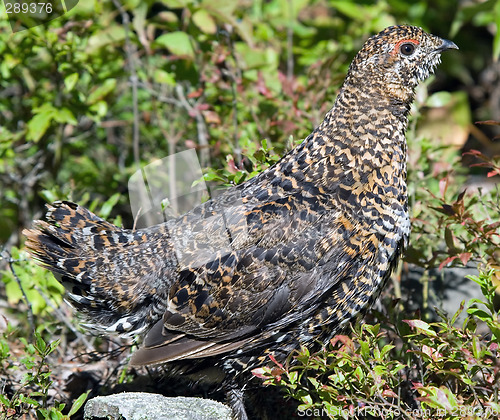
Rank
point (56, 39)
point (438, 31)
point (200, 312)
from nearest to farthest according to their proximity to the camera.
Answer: point (200, 312) < point (56, 39) < point (438, 31)

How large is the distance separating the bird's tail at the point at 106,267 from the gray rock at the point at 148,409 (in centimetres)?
44

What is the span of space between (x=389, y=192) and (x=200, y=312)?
3.91 ft

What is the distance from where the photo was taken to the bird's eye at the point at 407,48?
381cm

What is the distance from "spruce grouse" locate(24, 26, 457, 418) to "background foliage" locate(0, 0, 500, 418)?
0.25m

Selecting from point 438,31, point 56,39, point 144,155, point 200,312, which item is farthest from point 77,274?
point 438,31

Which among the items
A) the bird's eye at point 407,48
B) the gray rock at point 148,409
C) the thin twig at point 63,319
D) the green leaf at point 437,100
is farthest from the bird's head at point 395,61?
the thin twig at point 63,319

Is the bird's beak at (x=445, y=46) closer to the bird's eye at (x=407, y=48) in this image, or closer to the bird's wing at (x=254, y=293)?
the bird's eye at (x=407, y=48)

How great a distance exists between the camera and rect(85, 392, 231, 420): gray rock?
3275 mm

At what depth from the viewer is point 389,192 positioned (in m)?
3.57

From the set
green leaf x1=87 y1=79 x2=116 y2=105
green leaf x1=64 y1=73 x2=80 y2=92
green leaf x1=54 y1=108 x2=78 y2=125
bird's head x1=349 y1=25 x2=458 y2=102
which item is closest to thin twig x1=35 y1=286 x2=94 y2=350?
green leaf x1=54 y1=108 x2=78 y2=125

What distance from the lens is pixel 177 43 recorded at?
5180 millimetres

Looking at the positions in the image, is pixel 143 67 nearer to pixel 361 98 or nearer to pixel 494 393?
pixel 361 98

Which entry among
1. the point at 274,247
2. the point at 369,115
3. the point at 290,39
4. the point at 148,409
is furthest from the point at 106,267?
the point at 290,39

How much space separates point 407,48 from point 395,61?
4.2 inches
